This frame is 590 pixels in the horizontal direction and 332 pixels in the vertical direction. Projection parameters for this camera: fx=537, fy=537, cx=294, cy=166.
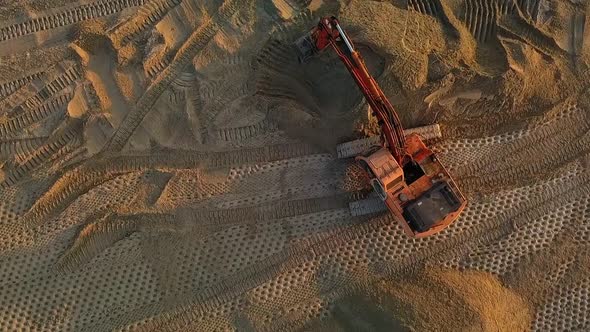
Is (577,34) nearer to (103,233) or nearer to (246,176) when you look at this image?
(246,176)

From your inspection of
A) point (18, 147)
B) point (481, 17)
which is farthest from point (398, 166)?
point (18, 147)

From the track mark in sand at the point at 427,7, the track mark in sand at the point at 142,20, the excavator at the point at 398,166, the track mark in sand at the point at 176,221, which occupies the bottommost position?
the track mark in sand at the point at 176,221

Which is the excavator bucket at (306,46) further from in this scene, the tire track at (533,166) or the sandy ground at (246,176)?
the tire track at (533,166)

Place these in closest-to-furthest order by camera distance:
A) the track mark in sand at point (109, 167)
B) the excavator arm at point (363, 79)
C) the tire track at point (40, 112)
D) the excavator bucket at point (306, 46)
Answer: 1. the excavator arm at point (363, 79)
2. the excavator bucket at point (306, 46)
3. the tire track at point (40, 112)
4. the track mark in sand at point (109, 167)

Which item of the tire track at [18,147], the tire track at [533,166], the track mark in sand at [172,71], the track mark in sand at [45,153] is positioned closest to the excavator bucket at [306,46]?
the track mark in sand at [172,71]

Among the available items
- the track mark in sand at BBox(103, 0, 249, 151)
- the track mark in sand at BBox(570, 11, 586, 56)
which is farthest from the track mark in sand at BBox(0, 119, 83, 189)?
the track mark in sand at BBox(570, 11, 586, 56)

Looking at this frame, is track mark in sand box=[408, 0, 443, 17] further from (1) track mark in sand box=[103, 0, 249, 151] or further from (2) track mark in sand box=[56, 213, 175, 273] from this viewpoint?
(2) track mark in sand box=[56, 213, 175, 273]
